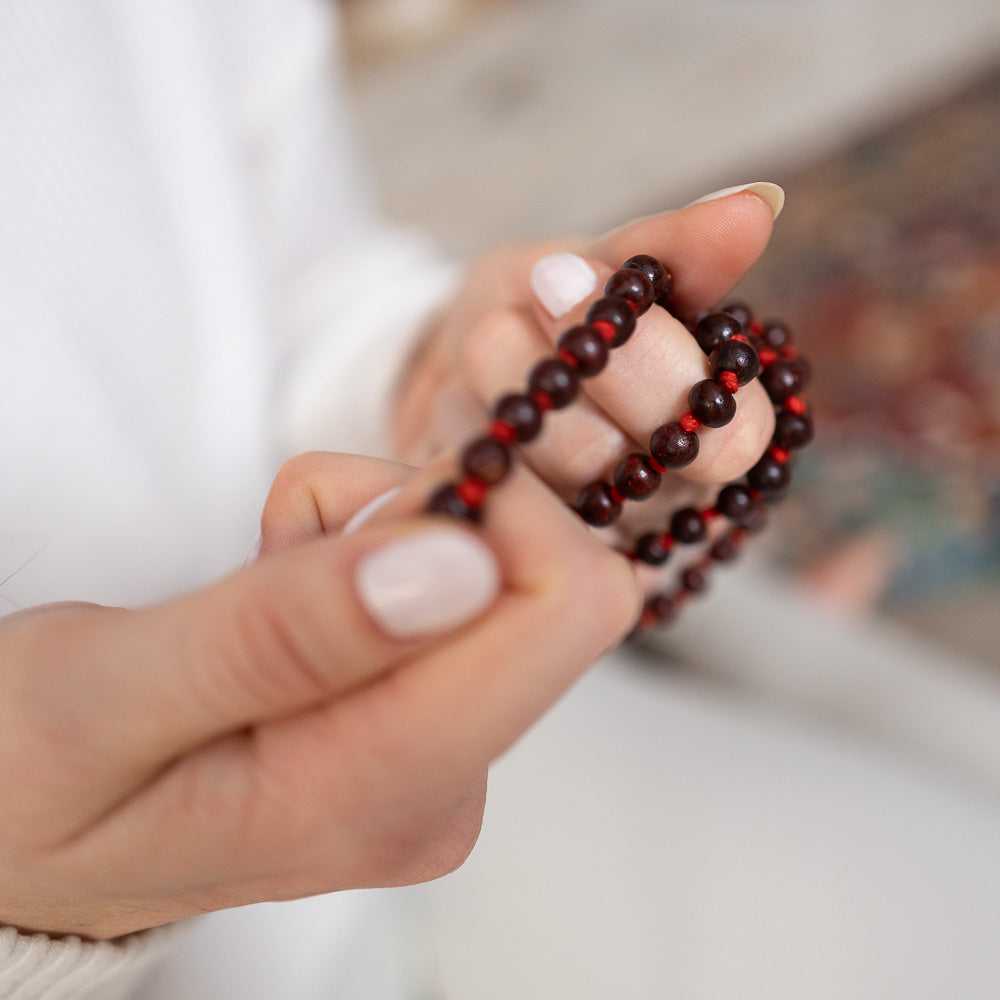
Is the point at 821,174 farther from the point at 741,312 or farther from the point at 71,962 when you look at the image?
the point at 71,962

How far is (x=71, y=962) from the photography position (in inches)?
10.9

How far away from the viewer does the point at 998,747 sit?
571mm

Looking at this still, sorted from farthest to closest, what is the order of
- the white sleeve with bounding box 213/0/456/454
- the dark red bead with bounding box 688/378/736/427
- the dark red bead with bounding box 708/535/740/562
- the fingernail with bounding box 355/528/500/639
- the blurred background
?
1. the blurred background
2. the white sleeve with bounding box 213/0/456/454
3. the dark red bead with bounding box 708/535/740/562
4. the dark red bead with bounding box 688/378/736/427
5. the fingernail with bounding box 355/528/500/639

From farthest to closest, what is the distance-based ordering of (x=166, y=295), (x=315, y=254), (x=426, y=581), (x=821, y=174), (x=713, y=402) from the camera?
(x=821, y=174) < (x=315, y=254) < (x=166, y=295) < (x=713, y=402) < (x=426, y=581)

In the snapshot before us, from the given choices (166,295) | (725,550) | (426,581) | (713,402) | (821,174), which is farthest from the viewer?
(821,174)

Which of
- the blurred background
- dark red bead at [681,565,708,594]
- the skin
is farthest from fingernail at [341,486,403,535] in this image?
the blurred background

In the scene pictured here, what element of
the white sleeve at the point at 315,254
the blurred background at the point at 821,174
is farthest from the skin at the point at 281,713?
the blurred background at the point at 821,174

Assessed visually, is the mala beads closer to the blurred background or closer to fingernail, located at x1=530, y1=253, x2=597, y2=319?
fingernail, located at x1=530, y1=253, x2=597, y2=319

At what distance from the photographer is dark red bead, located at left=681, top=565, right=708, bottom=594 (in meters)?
0.42

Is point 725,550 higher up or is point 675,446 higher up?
point 675,446

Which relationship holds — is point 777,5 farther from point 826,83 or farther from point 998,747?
point 998,747

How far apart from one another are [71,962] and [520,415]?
0.22m

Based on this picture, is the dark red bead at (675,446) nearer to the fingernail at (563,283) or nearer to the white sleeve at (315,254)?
the fingernail at (563,283)

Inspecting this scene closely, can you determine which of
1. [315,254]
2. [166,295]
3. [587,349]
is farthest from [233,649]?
[315,254]
